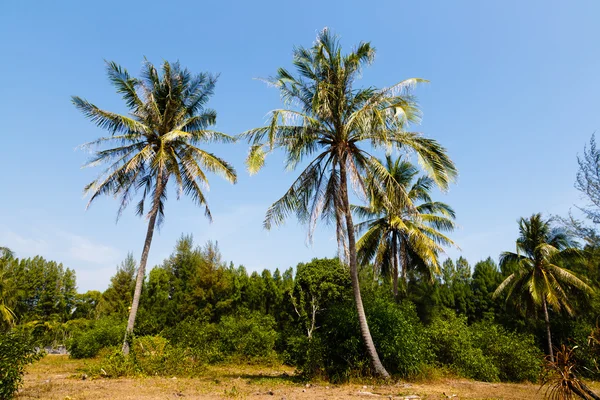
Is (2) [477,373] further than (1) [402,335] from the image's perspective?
Yes

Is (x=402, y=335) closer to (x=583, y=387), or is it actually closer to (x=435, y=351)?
(x=435, y=351)

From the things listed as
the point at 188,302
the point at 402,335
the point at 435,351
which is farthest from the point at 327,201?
the point at 188,302

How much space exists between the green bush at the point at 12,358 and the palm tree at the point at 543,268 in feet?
79.3

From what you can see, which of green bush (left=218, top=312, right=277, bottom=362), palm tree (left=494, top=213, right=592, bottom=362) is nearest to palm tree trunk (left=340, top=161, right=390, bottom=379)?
green bush (left=218, top=312, right=277, bottom=362)

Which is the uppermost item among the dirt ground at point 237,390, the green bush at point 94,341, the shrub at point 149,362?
the green bush at point 94,341

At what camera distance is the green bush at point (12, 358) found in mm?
7497

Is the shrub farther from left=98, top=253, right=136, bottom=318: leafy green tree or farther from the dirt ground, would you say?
left=98, top=253, right=136, bottom=318: leafy green tree

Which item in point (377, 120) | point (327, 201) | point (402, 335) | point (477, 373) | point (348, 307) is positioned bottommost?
point (477, 373)

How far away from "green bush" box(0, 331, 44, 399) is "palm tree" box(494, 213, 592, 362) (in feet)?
79.3

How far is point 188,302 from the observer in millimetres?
29578

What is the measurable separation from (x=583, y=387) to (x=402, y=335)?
8.76m

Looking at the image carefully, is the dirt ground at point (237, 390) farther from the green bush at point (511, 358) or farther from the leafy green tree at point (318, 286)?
the leafy green tree at point (318, 286)

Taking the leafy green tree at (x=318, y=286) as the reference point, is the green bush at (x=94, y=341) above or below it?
below

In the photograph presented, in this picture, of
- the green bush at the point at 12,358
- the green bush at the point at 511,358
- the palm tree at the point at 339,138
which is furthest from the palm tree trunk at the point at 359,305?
the green bush at the point at 12,358
